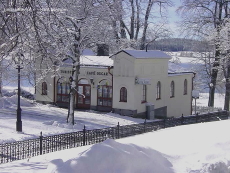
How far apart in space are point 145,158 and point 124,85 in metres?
17.1

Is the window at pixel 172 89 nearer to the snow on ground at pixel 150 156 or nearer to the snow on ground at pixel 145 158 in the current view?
the snow on ground at pixel 150 156

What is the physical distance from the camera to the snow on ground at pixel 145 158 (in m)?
8.77

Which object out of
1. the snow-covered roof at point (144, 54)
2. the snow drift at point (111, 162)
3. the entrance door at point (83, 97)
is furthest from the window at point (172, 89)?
the snow drift at point (111, 162)

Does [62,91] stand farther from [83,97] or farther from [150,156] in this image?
[150,156]

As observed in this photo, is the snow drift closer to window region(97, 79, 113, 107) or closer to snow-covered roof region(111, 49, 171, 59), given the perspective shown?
snow-covered roof region(111, 49, 171, 59)

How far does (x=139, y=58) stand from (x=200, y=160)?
1611 cm

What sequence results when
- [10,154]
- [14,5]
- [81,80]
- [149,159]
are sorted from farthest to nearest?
[81,80] < [10,154] < [149,159] < [14,5]

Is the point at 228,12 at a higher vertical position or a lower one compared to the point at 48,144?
higher

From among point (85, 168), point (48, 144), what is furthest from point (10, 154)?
point (85, 168)

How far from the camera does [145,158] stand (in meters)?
9.34

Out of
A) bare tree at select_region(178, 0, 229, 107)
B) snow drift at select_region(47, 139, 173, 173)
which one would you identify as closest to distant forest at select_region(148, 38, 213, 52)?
bare tree at select_region(178, 0, 229, 107)

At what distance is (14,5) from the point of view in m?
8.29

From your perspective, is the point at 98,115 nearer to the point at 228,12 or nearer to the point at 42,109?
the point at 42,109

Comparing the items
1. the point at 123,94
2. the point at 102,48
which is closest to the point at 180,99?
the point at 123,94
